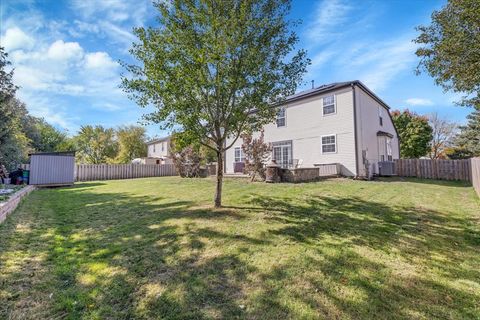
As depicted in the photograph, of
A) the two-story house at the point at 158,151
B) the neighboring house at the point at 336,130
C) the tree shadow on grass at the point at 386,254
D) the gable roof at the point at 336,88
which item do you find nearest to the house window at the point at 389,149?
the neighboring house at the point at 336,130

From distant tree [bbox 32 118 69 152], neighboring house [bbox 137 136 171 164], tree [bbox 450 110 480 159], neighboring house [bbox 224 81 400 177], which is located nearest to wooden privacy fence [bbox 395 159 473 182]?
neighboring house [bbox 224 81 400 177]

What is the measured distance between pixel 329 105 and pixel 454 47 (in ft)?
32.9

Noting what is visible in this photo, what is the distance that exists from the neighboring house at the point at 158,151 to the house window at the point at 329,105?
79.3 ft

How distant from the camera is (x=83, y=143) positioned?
114 ft

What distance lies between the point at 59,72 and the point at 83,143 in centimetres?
2479

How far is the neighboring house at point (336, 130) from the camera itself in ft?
47.2

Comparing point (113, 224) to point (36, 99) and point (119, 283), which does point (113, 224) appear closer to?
point (119, 283)

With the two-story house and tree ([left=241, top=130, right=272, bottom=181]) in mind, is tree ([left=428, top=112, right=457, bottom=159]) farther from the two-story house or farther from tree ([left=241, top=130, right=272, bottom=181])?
the two-story house

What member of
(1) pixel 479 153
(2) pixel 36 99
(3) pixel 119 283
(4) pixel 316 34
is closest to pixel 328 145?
(4) pixel 316 34

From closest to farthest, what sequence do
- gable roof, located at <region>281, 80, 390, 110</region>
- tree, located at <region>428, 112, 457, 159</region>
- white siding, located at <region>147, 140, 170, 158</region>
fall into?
gable roof, located at <region>281, 80, 390, 110</region> → tree, located at <region>428, 112, 457, 159</region> → white siding, located at <region>147, 140, 170, 158</region>

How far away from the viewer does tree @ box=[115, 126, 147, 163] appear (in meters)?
34.3

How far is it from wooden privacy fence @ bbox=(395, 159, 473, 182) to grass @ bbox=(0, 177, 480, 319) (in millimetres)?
10073

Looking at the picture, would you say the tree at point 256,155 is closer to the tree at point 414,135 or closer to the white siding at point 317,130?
the white siding at point 317,130

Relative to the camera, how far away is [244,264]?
3566mm
